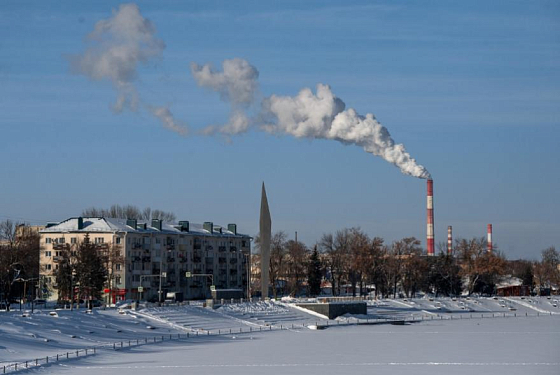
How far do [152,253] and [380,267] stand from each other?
110 ft

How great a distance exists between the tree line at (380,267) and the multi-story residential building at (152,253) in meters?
7.08

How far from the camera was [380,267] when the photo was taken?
147750mm

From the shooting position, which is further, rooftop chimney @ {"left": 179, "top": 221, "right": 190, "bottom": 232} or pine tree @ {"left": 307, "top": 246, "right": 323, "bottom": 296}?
rooftop chimney @ {"left": 179, "top": 221, "right": 190, "bottom": 232}

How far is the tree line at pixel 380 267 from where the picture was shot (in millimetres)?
145500

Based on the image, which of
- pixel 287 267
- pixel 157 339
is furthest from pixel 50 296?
pixel 157 339

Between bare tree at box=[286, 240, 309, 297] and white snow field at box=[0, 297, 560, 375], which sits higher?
bare tree at box=[286, 240, 309, 297]

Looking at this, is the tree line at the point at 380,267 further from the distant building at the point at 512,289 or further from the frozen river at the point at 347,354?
the frozen river at the point at 347,354

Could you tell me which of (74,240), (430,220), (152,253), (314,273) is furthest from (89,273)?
(430,220)

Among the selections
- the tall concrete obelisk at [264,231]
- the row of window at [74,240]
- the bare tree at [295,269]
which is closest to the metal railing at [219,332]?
the tall concrete obelisk at [264,231]

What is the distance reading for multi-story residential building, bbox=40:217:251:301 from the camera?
443 ft

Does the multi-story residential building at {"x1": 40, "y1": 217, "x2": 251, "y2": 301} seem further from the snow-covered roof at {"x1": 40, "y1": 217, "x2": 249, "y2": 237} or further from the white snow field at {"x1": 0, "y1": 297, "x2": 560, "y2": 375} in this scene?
the white snow field at {"x1": 0, "y1": 297, "x2": 560, "y2": 375}

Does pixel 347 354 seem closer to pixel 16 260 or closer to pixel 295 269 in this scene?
pixel 16 260

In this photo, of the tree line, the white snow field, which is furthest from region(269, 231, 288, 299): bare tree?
the white snow field

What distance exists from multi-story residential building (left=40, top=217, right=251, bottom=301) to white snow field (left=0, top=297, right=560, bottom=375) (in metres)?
29.8
